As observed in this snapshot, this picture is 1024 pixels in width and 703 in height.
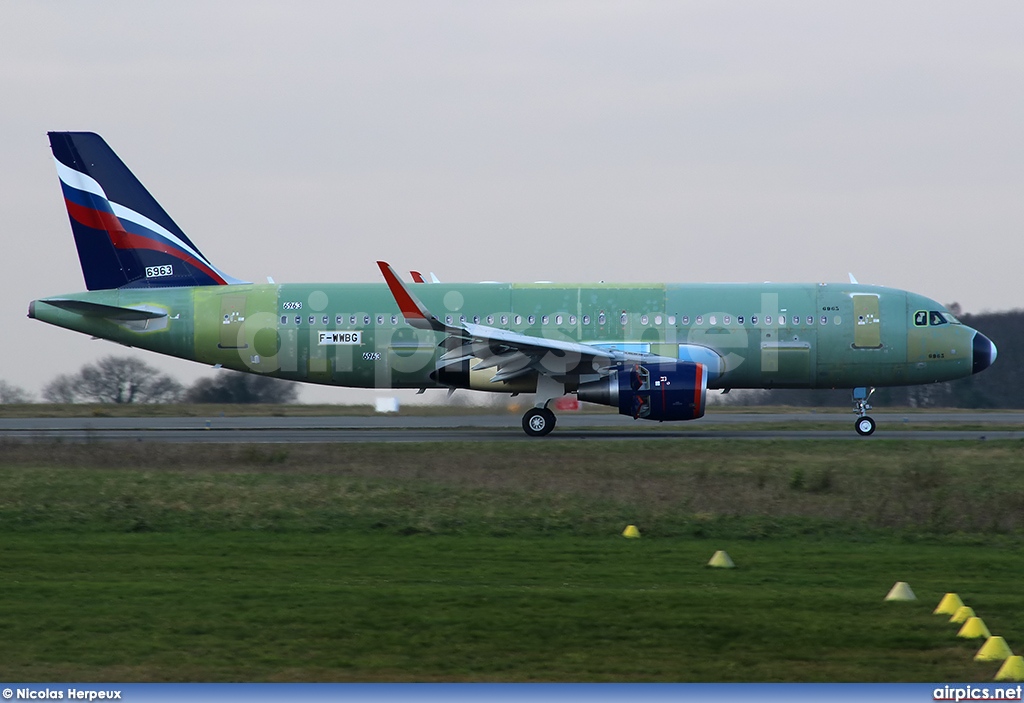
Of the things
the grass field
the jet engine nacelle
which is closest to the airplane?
the jet engine nacelle

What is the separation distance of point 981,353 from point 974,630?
2178 cm

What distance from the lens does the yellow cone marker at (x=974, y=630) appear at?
357 inches

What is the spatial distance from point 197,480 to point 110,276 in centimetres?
1341

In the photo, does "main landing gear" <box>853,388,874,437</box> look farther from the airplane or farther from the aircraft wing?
the aircraft wing

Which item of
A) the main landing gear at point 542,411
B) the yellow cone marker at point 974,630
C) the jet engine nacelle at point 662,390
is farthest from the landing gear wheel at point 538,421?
the yellow cone marker at point 974,630

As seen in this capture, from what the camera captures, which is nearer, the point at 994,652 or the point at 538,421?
the point at 994,652

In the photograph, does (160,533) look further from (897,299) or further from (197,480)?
(897,299)

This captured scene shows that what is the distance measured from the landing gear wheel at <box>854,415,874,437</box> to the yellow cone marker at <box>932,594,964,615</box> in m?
18.8

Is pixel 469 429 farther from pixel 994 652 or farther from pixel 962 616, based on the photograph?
pixel 994 652

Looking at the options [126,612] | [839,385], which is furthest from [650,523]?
[839,385]

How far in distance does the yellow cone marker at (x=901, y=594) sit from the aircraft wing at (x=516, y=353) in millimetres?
16211

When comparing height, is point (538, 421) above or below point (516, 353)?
below

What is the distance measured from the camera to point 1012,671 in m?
7.81

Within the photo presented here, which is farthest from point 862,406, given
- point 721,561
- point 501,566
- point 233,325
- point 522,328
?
point 501,566
